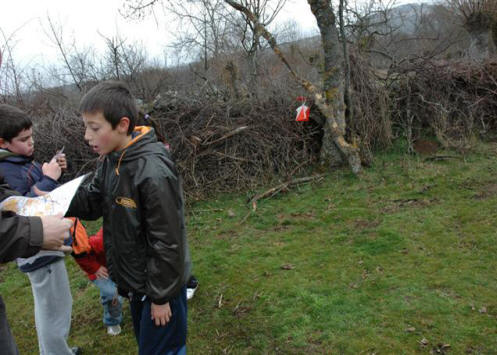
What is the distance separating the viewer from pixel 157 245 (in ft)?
5.80

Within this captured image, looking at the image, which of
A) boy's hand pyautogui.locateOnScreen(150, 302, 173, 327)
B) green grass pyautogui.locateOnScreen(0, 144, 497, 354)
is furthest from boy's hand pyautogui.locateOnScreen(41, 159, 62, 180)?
green grass pyautogui.locateOnScreen(0, 144, 497, 354)

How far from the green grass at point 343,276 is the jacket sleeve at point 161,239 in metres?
1.42

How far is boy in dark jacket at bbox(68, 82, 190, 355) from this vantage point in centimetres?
178

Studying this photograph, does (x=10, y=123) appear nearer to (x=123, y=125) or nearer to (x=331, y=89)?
(x=123, y=125)

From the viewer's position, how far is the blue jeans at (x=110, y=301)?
2.99m

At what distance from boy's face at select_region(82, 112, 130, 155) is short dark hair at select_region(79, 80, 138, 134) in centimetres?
2

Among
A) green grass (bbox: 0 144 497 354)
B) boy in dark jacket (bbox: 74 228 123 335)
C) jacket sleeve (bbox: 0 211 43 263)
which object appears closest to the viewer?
jacket sleeve (bbox: 0 211 43 263)

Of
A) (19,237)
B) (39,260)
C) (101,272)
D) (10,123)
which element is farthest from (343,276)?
(10,123)

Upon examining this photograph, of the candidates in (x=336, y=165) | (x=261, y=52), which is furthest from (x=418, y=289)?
(x=261, y=52)

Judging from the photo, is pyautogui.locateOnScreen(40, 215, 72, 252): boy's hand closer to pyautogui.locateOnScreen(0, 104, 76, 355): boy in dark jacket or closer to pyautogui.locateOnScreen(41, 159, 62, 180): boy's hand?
pyautogui.locateOnScreen(0, 104, 76, 355): boy in dark jacket

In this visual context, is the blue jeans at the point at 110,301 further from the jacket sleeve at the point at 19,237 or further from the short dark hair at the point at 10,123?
the jacket sleeve at the point at 19,237

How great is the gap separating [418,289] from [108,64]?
1154 cm

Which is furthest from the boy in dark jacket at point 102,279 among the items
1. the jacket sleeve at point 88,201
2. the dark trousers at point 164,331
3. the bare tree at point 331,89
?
the bare tree at point 331,89

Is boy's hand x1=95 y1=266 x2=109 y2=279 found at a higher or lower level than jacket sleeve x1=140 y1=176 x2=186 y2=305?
lower
